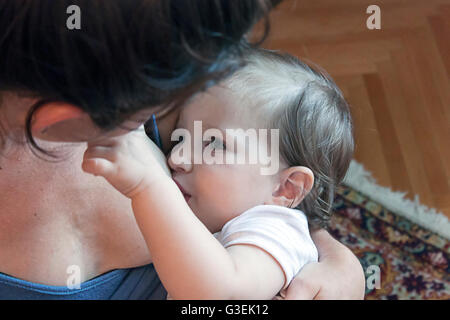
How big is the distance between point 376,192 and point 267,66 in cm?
80

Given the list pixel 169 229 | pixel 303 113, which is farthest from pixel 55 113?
pixel 303 113

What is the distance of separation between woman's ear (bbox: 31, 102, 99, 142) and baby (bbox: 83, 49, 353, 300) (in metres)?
0.12

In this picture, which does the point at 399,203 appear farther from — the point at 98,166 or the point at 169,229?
the point at 98,166

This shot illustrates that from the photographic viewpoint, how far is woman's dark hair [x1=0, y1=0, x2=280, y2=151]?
0.43m

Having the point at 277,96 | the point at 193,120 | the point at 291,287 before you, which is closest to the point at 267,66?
the point at 277,96

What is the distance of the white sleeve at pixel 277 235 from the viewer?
0.78 meters

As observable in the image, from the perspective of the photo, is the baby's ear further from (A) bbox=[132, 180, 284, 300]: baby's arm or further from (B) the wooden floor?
(B) the wooden floor

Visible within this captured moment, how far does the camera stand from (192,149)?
841mm

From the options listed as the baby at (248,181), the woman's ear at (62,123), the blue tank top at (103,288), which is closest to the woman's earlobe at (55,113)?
the woman's ear at (62,123)

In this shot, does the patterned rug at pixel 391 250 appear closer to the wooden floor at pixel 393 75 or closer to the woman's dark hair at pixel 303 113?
the wooden floor at pixel 393 75

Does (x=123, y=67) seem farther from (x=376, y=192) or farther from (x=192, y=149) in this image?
(x=376, y=192)

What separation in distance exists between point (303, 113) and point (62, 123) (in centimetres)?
49

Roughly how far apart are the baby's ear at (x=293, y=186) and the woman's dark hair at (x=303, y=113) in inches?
1.1

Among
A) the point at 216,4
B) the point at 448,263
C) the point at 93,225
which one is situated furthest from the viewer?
the point at 448,263
